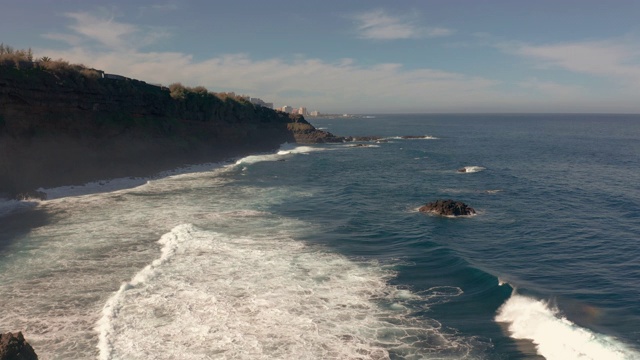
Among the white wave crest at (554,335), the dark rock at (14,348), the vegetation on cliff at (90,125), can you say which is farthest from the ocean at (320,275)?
the vegetation on cliff at (90,125)

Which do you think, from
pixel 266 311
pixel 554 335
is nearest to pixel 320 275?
pixel 266 311

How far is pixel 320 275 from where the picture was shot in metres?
21.3

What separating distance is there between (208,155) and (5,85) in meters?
32.6

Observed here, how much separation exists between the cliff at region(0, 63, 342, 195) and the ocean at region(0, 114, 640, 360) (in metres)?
6.17

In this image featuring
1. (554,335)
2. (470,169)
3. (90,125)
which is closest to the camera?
(554,335)

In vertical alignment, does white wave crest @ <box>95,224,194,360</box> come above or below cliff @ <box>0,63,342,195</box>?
below

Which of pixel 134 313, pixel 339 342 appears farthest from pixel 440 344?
pixel 134 313

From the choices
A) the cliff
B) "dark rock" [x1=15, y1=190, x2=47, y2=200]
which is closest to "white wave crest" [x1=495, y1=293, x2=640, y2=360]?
"dark rock" [x1=15, y1=190, x2=47, y2=200]

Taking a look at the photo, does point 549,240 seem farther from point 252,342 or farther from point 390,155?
point 390,155

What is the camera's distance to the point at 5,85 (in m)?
43.8

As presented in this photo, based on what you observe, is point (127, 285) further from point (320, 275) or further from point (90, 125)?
point (90, 125)

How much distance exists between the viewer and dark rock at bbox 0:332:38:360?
1110 cm

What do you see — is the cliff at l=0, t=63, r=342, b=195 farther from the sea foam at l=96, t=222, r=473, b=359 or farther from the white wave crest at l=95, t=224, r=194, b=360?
the sea foam at l=96, t=222, r=473, b=359

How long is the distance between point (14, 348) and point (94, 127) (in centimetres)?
4948
